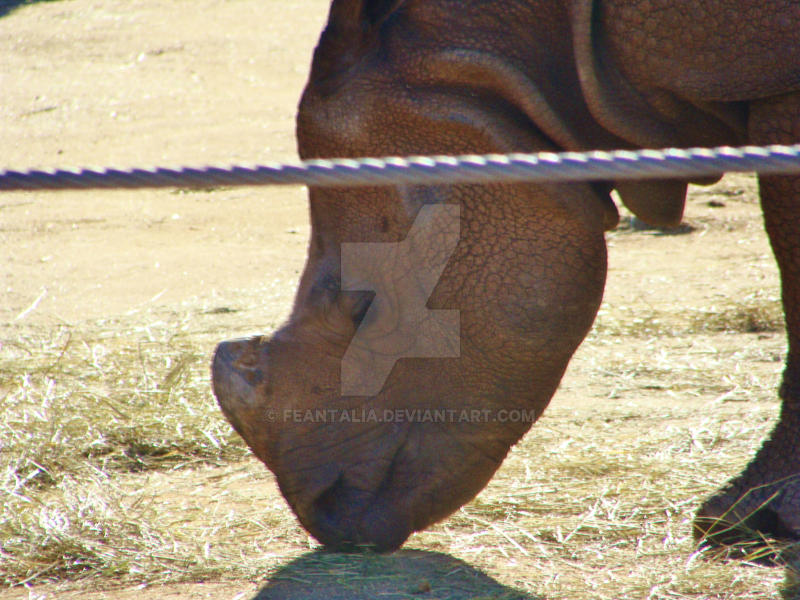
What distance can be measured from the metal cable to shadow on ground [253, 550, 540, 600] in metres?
1.30

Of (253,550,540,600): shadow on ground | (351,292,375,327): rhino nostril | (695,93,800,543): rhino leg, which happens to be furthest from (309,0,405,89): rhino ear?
(253,550,540,600): shadow on ground

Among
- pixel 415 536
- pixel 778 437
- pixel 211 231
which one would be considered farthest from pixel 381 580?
pixel 211 231

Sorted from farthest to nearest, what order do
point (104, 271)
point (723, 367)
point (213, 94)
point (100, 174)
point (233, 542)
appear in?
point (213, 94), point (104, 271), point (723, 367), point (233, 542), point (100, 174)

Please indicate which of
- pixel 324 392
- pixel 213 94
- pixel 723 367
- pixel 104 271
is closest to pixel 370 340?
pixel 324 392

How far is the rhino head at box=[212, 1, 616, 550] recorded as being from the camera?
273 centimetres

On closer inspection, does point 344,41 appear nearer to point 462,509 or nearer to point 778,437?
point 462,509

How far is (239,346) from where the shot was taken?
2.80 meters

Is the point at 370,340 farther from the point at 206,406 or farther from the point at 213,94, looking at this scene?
the point at 213,94

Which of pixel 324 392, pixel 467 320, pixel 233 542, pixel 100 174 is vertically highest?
pixel 100 174

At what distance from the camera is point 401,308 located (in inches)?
110

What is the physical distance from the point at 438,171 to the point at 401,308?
1239 millimetres

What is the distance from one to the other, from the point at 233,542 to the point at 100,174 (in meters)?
1.63

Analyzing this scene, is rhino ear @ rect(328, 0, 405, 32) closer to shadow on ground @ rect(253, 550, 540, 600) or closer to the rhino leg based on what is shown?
the rhino leg

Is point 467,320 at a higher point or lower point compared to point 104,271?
higher
